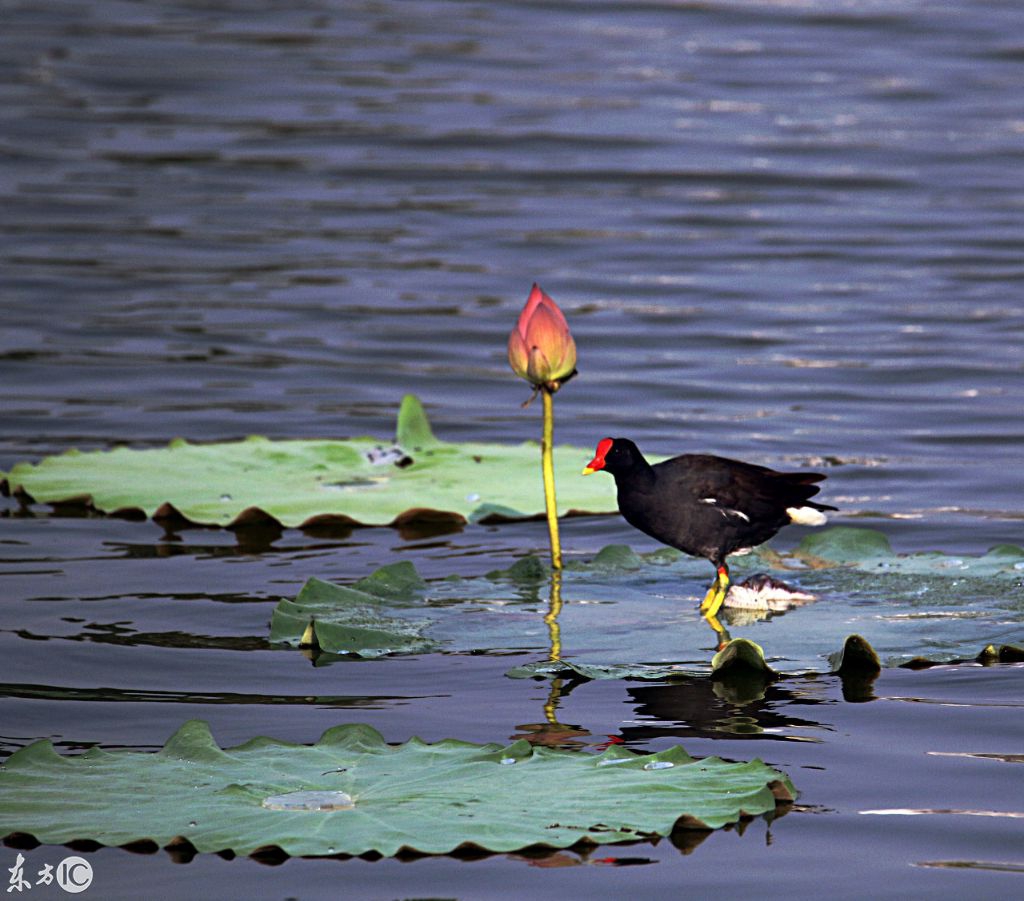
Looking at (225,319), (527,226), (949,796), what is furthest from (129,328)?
(949,796)

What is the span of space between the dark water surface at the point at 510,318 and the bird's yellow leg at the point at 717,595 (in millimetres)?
293

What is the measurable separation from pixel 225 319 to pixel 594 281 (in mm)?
3035

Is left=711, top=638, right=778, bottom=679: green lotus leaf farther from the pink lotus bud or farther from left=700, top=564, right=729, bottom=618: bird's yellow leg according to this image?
the pink lotus bud

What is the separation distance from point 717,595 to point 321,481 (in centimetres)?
218

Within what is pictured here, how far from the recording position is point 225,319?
11562 millimetres

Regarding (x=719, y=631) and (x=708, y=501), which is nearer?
(x=719, y=631)

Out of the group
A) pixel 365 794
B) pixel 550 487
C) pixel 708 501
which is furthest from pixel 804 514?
pixel 365 794

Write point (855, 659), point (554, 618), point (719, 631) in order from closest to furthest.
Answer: point (855, 659) < point (719, 631) < point (554, 618)

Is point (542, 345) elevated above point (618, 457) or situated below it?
above

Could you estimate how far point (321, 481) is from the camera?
685cm

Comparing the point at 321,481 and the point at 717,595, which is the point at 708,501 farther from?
the point at 321,481

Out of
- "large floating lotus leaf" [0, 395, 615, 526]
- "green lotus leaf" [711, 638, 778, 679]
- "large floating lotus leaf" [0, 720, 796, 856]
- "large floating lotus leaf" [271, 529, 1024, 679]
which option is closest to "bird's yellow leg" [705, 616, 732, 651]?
"large floating lotus leaf" [271, 529, 1024, 679]

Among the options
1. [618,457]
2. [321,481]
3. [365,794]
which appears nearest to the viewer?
[365,794]

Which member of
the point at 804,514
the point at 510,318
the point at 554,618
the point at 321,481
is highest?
the point at 510,318
